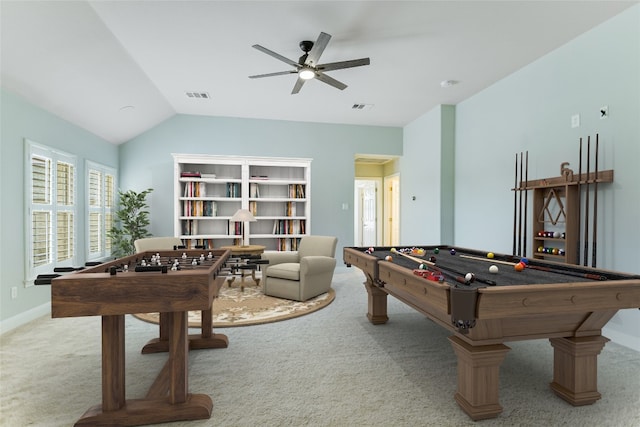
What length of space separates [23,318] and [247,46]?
3504 mm

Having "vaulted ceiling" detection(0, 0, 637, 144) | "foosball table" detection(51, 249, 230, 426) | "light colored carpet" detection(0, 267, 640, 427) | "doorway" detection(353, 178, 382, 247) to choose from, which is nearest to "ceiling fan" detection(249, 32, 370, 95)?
"vaulted ceiling" detection(0, 0, 637, 144)

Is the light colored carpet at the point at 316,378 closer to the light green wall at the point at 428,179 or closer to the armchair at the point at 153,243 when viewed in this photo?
the armchair at the point at 153,243

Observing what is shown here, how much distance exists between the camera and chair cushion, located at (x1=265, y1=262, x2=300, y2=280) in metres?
4.04

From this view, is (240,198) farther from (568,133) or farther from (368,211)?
(568,133)

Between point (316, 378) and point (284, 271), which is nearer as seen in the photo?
point (316, 378)

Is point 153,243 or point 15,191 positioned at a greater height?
point 15,191

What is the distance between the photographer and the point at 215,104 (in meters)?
5.11

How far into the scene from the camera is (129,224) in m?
5.12

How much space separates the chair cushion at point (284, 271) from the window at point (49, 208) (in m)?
2.41

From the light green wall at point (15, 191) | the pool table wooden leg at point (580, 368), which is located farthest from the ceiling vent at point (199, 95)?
the pool table wooden leg at point (580, 368)

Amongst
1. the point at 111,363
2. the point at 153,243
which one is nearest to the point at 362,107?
the point at 153,243

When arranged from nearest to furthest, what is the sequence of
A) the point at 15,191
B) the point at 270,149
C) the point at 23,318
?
the point at 15,191 < the point at 23,318 < the point at 270,149

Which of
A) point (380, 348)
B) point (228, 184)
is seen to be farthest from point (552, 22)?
point (228, 184)

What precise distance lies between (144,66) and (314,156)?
302cm
